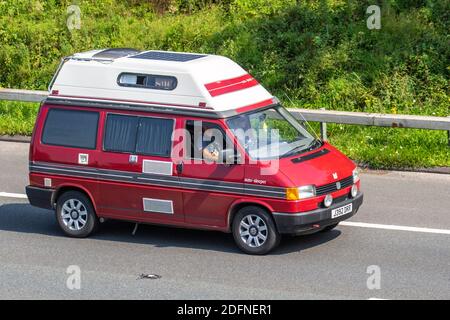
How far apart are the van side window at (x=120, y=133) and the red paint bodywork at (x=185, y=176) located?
75 mm

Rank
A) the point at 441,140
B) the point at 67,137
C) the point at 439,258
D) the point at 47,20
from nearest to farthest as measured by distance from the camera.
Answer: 1. the point at 439,258
2. the point at 67,137
3. the point at 441,140
4. the point at 47,20

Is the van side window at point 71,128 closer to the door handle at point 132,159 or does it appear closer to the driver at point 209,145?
the door handle at point 132,159

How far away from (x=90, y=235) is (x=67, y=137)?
1340 mm

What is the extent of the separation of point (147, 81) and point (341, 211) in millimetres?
2972

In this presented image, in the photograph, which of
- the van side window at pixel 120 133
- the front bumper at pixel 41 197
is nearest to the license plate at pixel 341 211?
the van side window at pixel 120 133

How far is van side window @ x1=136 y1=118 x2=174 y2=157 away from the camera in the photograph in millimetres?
14117

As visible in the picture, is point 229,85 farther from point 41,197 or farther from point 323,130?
point 323,130

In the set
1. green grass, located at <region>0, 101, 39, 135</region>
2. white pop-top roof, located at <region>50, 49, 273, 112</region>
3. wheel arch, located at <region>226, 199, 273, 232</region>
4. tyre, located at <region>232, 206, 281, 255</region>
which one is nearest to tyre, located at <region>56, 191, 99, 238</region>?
white pop-top roof, located at <region>50, 49, 273, 112</region>

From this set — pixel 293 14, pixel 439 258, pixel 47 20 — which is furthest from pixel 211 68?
pixel 47 20

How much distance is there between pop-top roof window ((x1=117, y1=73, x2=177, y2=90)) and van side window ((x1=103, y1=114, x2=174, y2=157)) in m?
0.41

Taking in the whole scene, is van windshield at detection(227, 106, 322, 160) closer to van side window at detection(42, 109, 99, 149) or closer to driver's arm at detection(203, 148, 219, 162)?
driver's arm at detection(203, 148, 219, 162)

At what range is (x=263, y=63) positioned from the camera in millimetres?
21969

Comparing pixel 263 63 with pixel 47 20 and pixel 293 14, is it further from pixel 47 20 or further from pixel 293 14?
pixel 47 20

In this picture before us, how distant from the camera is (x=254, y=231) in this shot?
1374 centimetres
